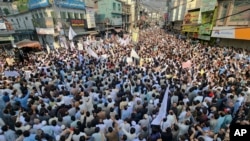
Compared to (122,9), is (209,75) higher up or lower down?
lower down

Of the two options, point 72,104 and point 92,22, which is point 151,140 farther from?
point 92,22

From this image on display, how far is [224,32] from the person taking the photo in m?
17.7

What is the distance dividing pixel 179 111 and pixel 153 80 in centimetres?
252

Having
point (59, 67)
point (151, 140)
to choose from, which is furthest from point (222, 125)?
point (59, 67)

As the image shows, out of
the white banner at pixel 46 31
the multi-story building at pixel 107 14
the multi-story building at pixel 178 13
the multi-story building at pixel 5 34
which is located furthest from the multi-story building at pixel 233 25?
the multi-story building at pixel 5 34

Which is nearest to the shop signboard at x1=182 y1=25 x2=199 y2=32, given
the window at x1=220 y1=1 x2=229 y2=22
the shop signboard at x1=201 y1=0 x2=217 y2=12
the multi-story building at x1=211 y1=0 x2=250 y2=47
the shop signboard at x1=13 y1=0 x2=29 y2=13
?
the shop signboard at x1=201 y1=0 x2=217 y2=12

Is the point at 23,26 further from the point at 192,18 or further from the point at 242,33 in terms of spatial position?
the point at 242,33

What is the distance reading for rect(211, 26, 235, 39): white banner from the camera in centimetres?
1650

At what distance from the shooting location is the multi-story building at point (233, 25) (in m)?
15.0

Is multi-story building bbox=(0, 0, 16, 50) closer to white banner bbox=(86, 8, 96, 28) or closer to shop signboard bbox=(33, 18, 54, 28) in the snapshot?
shop signboard bbox=(33, 18, 54, 28)

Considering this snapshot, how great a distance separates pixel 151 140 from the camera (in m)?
4.86

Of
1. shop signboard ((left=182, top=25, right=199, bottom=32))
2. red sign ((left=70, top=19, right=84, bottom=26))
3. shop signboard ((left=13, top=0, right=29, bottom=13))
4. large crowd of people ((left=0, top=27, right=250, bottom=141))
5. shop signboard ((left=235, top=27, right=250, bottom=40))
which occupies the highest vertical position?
shop signboard ((left=13, top=0, right=29, bottom=13))

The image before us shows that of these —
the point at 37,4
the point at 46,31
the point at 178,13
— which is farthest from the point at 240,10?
the point at 178,13

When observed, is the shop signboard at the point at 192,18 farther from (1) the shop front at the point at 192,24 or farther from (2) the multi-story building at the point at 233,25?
(2) the multi-story building at the point at 233,25
